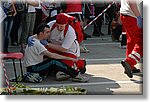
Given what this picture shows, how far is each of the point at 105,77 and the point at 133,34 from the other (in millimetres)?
791

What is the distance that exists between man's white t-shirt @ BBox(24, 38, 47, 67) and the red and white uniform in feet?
4.20

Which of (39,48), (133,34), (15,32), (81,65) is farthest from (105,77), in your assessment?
(15,32)

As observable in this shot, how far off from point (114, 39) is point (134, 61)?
4.18 meters

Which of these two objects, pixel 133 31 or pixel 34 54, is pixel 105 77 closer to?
pixel 133 31

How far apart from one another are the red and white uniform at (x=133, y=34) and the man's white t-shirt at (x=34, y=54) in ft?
4.20

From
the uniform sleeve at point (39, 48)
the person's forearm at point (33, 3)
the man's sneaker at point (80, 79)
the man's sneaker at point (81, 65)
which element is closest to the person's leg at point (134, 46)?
the man's sneaker at point (80, 79)

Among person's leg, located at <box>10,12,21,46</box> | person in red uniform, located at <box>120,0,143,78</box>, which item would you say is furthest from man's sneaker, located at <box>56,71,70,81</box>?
person's leg, located at <box>10,12,21,46</box>

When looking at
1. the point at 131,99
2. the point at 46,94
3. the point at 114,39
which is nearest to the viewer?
the point at 131,99

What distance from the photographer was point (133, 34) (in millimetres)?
6047

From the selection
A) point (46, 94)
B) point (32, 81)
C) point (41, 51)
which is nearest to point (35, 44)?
point (41, 51)

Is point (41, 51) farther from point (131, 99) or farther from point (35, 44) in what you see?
point (131, 99)

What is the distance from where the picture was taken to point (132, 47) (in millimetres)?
6195

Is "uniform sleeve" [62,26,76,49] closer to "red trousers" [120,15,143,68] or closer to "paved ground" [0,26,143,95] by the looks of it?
"paved ground" [0,26,143,95]

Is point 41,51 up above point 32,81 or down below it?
above
